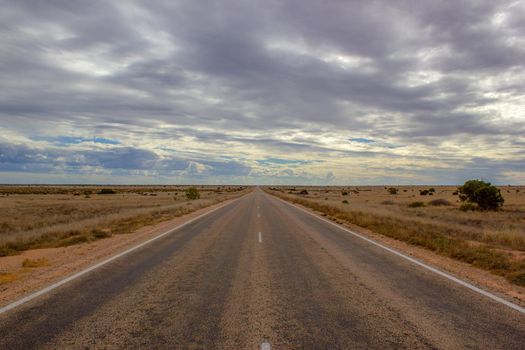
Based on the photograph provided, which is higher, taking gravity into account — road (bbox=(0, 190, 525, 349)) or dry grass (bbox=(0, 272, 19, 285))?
road (bbox=(0, 190, 525, 349))

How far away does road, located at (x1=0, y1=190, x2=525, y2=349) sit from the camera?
4.52 metres

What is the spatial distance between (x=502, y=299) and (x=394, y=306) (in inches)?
83.3

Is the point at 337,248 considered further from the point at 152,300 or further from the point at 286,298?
the point at 152,300

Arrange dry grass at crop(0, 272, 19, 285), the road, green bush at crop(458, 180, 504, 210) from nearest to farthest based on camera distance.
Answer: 1. the road
2. dry grass at crop(0, 272, 19, 285)
3. green bush at crop(458, 180, 504, 210)

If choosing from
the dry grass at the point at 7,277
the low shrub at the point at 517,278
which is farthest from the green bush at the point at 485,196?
the dry grass at the point at 7,277

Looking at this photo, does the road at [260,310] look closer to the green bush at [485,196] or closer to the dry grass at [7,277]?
the dry grass at [7,277]

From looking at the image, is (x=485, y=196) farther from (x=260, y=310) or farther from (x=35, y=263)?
(x=35, y=263)

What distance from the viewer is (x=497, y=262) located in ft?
30.8

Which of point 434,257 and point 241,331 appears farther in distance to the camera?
point 434,257

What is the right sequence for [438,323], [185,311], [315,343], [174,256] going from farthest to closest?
1. [174,256]
2. [185,311]
3. [438,323]
4. [315,343]

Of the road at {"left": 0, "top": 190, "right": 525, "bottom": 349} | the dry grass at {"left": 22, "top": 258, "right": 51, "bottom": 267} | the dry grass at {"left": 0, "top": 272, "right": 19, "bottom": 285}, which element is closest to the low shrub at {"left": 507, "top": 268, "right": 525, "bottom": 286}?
the road at {"left": 0, "top": 190, "right": 525, "bottom": 349}

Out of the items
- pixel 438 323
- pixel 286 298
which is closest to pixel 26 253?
pixel 286 298

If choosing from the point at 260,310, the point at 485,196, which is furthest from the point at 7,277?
the point at 485,196

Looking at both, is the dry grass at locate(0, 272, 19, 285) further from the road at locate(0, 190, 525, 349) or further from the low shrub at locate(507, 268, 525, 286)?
the low shrub at locate(507, 268, 525, 286)
